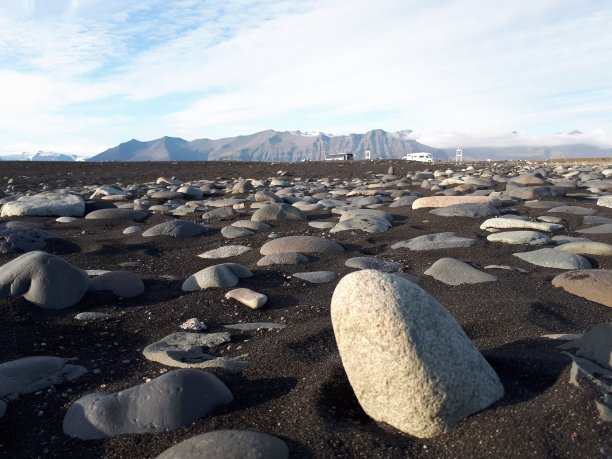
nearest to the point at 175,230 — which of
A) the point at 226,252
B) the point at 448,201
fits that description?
the point at 226,252

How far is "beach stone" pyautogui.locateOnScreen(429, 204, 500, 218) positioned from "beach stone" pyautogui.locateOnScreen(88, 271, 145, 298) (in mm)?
4131

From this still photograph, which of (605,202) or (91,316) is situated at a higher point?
(91,316)

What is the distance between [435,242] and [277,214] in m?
2.37

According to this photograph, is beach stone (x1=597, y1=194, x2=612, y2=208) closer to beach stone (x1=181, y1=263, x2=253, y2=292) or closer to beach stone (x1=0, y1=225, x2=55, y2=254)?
beach stone (x1=181, y1=263, x2=253, y2=292)

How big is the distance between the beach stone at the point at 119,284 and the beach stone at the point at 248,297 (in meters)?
0.73

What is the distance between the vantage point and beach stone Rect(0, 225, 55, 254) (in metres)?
5.37

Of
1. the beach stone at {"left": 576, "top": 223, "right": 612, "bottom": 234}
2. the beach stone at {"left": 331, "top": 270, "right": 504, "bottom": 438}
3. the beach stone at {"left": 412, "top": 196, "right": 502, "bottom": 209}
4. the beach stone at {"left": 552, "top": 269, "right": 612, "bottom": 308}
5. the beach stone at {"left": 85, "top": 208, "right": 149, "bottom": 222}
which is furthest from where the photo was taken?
the beach stone at {"left": 412, "top": 196, "right": 502, "bottom": 209}

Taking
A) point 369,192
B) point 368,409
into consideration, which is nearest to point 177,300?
point 368,409

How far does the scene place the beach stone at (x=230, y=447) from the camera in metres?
1.95

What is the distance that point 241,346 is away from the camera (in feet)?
10.3

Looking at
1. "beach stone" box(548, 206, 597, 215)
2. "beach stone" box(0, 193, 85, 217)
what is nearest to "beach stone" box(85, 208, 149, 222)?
"beach stone" box(0, 193, 85, 217)

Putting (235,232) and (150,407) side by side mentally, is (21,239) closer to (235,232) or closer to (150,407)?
(235,232)

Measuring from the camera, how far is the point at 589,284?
3.71 meters

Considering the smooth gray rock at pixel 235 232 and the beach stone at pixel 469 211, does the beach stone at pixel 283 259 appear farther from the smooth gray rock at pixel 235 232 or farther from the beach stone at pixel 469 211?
the beach stone at pixel 469 211
